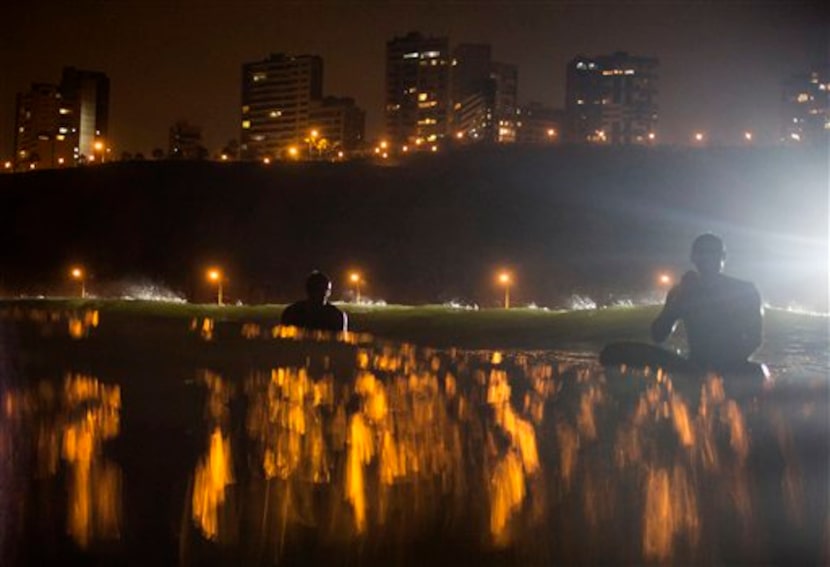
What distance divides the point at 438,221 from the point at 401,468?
50.7 meters

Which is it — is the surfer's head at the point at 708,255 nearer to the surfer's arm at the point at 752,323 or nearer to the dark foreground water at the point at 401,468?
the surfer's arm at the point at 752,323

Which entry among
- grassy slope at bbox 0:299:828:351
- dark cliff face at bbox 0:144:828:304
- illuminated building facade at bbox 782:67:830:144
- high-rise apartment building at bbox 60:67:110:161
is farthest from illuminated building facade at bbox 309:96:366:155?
grassy slope at bbox 0:299:828:351

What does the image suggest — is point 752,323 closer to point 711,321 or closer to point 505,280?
point 711,321

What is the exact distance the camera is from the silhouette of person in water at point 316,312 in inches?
411

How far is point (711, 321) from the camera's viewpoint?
25.5 ft

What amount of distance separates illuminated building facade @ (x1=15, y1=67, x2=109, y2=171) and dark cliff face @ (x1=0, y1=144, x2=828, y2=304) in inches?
3872

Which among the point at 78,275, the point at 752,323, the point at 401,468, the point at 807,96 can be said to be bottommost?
the point at 401,468

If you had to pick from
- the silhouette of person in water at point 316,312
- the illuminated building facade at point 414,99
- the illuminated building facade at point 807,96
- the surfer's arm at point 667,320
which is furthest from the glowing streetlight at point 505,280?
the illuminated building facade at point 414,99

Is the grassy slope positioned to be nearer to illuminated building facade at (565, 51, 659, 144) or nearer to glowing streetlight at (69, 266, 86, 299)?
glowing streetlight at (69, 266, 86, 299)

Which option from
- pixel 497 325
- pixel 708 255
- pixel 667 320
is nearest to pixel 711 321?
pixel 667 320

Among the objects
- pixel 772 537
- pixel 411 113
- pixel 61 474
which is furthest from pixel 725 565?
pixel 411 113

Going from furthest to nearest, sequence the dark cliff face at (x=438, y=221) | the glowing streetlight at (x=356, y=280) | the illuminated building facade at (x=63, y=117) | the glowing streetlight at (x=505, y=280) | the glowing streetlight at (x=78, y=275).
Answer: the illuminated building facade at (x=63, y=117) < the glowing streetlight at (x=78, y=275) < the dark cliff face at (x=438, y=221) < the glowing streetlight at (x=356, y=280) < the glowing streetlight at (x=505, y=280)

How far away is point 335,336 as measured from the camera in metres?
9.95

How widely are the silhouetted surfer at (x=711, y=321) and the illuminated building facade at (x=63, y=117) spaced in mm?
157772
